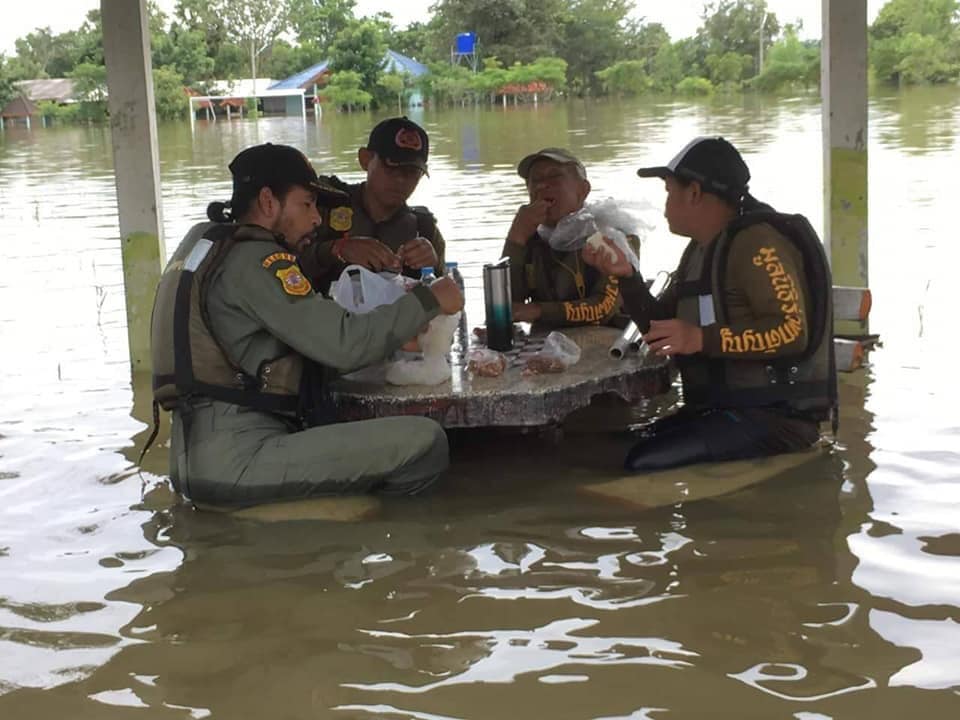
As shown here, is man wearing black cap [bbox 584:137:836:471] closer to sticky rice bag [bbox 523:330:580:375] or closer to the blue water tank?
sticky rice bag [bbox 523:330:580:375]

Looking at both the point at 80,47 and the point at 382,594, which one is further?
the point at 80,47

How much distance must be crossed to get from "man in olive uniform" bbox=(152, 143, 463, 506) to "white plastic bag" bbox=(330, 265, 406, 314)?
10.2 inches

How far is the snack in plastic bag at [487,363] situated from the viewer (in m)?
4.49

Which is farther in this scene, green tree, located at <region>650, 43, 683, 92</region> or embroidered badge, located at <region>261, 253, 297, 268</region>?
green tree, located at <region>650, 43, 683, 92</region>

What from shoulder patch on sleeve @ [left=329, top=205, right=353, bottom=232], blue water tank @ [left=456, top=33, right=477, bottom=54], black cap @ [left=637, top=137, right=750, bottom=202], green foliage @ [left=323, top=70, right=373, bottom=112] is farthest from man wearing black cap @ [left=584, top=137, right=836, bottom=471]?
blue water tank @ [left=456, top=33, right=477, bottom=54]

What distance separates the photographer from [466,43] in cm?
5906

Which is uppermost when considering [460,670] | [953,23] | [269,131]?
[953,23]

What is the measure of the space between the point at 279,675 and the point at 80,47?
2502 inches

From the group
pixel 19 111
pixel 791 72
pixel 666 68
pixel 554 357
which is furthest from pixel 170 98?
pixel 554 357

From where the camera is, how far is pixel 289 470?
416cm

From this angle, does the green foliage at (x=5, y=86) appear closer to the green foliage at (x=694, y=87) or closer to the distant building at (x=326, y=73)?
the distant building at (x=326, y=73)

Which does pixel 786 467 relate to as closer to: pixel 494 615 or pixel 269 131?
pixel 494 615

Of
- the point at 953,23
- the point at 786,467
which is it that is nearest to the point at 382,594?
the point at 786,467

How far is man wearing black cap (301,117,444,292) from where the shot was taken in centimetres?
503
